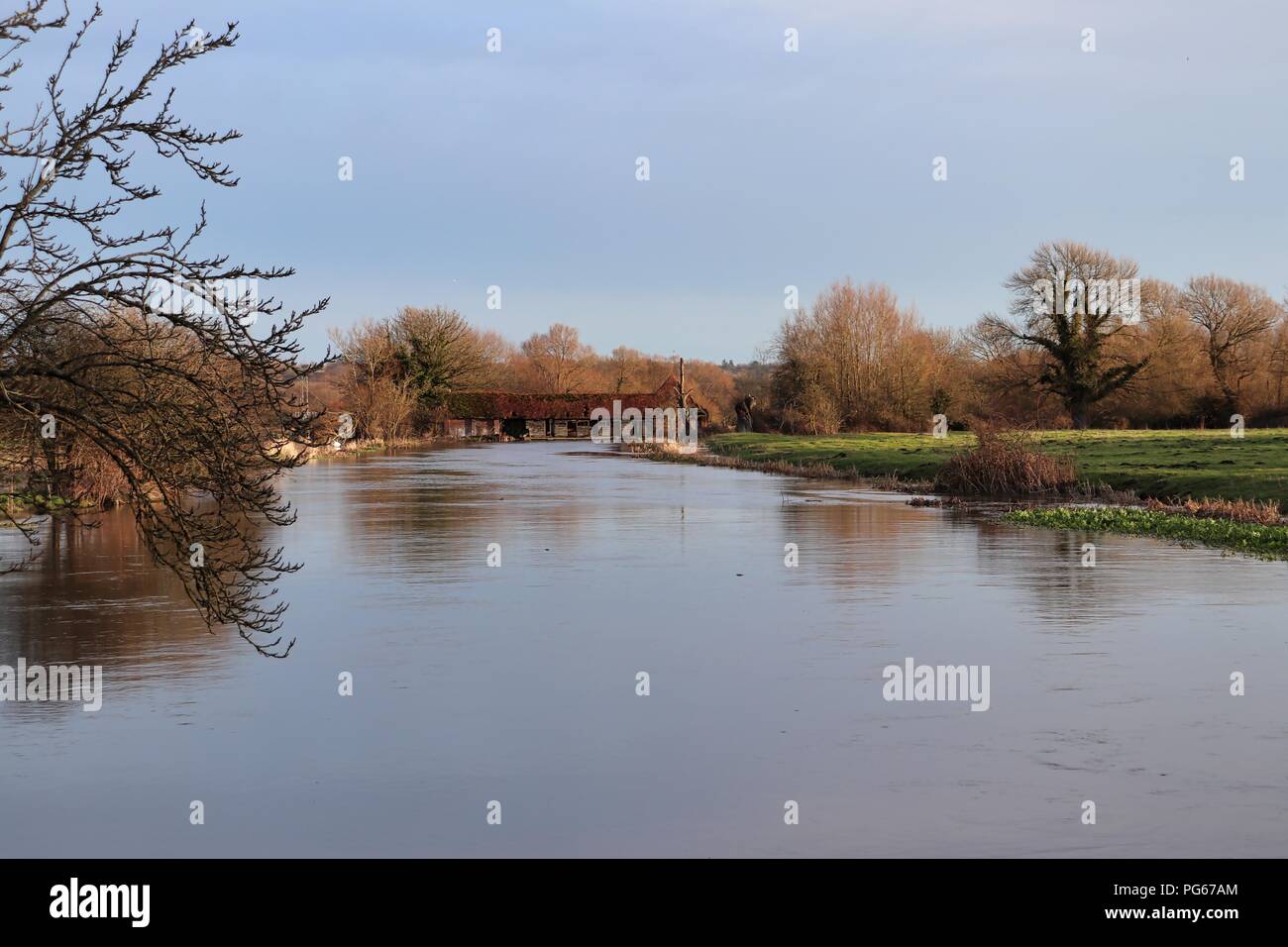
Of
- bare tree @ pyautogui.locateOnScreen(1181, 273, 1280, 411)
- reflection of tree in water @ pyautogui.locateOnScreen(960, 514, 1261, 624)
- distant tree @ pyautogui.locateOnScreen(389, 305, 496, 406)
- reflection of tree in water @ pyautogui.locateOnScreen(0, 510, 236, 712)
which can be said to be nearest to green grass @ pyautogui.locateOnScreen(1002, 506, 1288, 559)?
reflection of tree in water @ pyautogui.locateOnScreen(960, 514, 1261, 624)

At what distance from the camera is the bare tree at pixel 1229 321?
8569 cm

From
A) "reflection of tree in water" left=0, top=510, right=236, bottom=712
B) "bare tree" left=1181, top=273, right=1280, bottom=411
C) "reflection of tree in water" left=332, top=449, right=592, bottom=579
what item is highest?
"bare tree" left=1181, top=273, right=1280, bottom=411

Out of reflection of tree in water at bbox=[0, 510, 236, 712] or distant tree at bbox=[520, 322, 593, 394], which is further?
distant tree at bbox=[520, 322, 593, 394]

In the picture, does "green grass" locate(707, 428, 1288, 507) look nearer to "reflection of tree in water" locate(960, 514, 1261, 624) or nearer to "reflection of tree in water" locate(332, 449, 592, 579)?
"reflection of tree in water" locate(960, 514, 1261, 624)

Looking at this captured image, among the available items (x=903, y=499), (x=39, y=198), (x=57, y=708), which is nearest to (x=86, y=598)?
(x=57, y=708)

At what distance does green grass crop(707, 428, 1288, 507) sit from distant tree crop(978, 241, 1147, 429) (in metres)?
12.1

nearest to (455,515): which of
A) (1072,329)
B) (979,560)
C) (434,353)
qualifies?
(979,560)

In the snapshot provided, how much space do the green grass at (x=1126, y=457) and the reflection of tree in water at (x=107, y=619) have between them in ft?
77.3

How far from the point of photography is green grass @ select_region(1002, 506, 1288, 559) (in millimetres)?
23734

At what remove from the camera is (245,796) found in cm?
920

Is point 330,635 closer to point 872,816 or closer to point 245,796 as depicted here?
point 245,796

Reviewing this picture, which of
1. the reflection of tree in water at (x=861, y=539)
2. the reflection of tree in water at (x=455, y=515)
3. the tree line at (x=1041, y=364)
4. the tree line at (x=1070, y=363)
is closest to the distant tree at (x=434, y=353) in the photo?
the tree line at (x=1041, y=364)

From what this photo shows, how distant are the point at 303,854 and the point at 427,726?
3.05 meters
